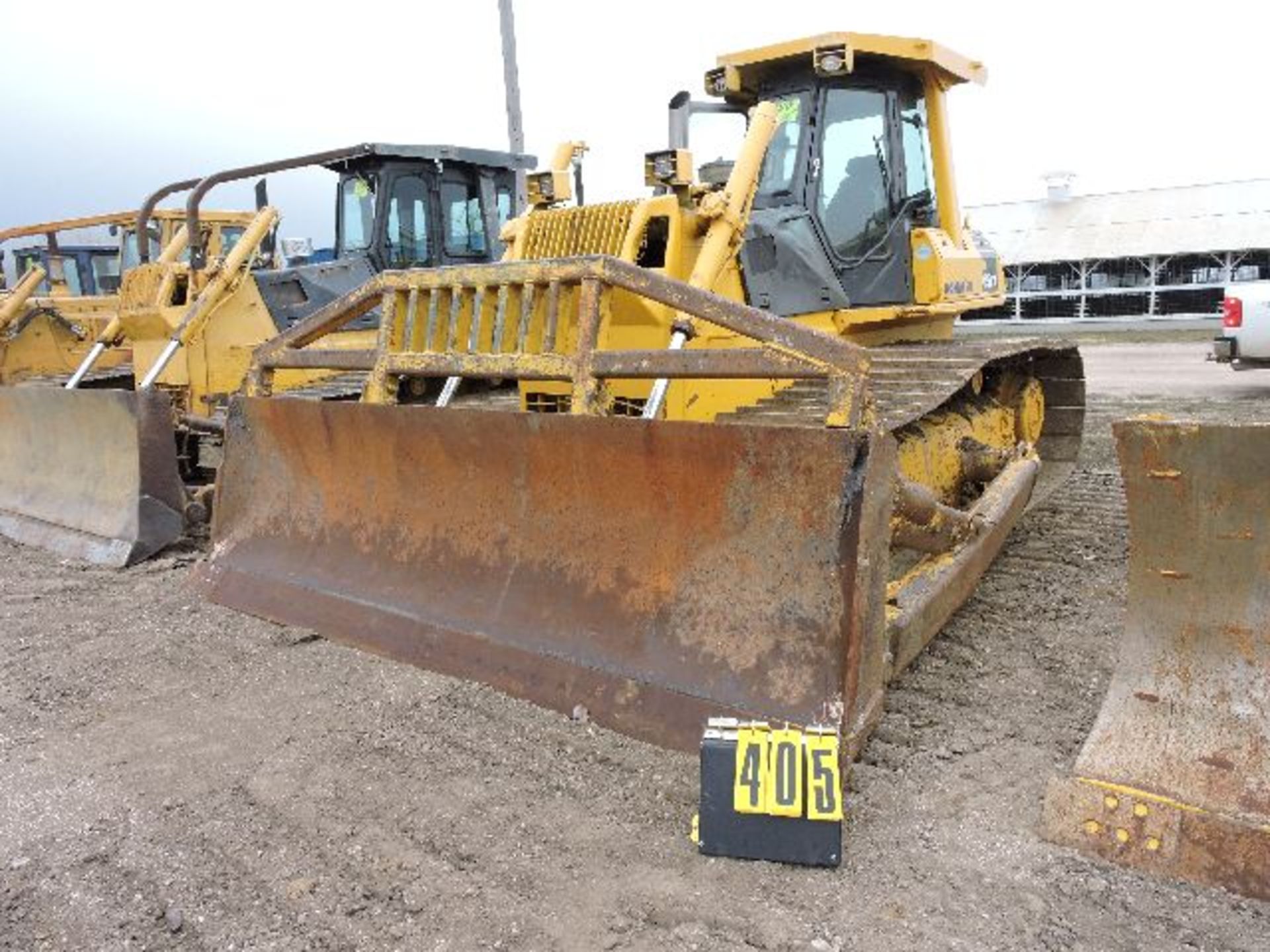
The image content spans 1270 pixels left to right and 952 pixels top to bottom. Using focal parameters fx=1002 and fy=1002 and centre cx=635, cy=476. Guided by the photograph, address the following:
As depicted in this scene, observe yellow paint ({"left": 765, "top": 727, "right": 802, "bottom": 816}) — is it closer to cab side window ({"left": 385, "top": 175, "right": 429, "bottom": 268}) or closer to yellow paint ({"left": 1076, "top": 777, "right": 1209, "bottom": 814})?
yellow paint ({"left": 1076, "top": 777, "right": 1209, "bottom": 814})

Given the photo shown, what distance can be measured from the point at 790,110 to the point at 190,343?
475cm

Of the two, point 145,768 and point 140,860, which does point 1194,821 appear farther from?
point 145,768

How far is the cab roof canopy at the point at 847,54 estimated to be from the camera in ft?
16.9

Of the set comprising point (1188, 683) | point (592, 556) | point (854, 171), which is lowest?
point (1188, 683)

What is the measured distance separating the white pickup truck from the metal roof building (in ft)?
51.2

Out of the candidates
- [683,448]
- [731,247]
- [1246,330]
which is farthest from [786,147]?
[1246,330]

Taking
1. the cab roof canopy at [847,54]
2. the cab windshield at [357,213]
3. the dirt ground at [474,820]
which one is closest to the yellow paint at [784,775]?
the dirt ground at [474,820]

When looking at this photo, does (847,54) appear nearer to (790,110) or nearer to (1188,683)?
(790,110)

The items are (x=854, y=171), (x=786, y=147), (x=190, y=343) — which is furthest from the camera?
(x=190, y=343)

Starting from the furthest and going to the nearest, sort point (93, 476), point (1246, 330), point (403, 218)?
point (1246, 330), point (403, 218), point (93, 476)

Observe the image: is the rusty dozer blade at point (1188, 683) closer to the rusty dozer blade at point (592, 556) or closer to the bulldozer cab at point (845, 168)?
the rusty dozer blade at point (592, 556)

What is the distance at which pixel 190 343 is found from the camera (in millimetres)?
7492

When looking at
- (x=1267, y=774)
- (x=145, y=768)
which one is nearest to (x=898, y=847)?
(x=1267, y=774)

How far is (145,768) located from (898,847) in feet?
7.09
